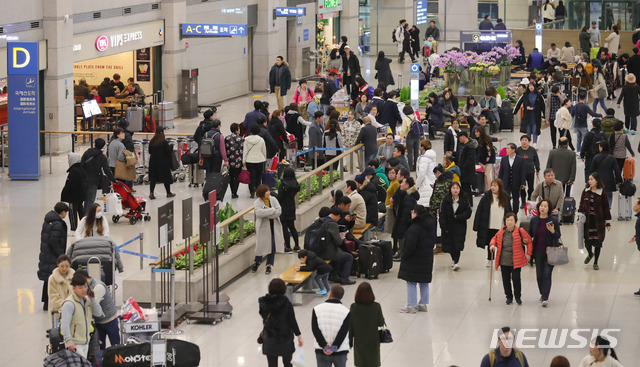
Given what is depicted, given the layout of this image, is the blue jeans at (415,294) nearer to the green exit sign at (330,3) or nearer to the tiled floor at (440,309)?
the tiled floor at (440,309)

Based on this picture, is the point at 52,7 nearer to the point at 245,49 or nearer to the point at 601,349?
the point at 245,49

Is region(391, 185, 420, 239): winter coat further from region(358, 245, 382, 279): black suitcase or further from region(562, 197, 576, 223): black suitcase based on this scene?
region(562, 197, 576, 223): black suitcase

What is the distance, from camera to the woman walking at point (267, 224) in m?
16.0

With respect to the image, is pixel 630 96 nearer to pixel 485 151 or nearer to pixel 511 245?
pixel 485 151

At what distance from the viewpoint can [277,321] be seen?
458 inches

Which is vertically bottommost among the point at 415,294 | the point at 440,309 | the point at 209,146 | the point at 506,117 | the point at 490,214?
the point at 440,309

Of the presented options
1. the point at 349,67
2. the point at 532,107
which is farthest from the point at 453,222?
the point at 349,67

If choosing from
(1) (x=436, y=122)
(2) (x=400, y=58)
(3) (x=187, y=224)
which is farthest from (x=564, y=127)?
(2) (x=400, y=58)

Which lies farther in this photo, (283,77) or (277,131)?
(283,77)

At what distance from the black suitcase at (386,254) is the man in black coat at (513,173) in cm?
341

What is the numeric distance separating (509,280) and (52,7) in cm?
1499

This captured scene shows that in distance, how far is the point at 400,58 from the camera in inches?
1870

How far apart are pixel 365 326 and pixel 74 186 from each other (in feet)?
27.5

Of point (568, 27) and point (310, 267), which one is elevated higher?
point (568, 27)
